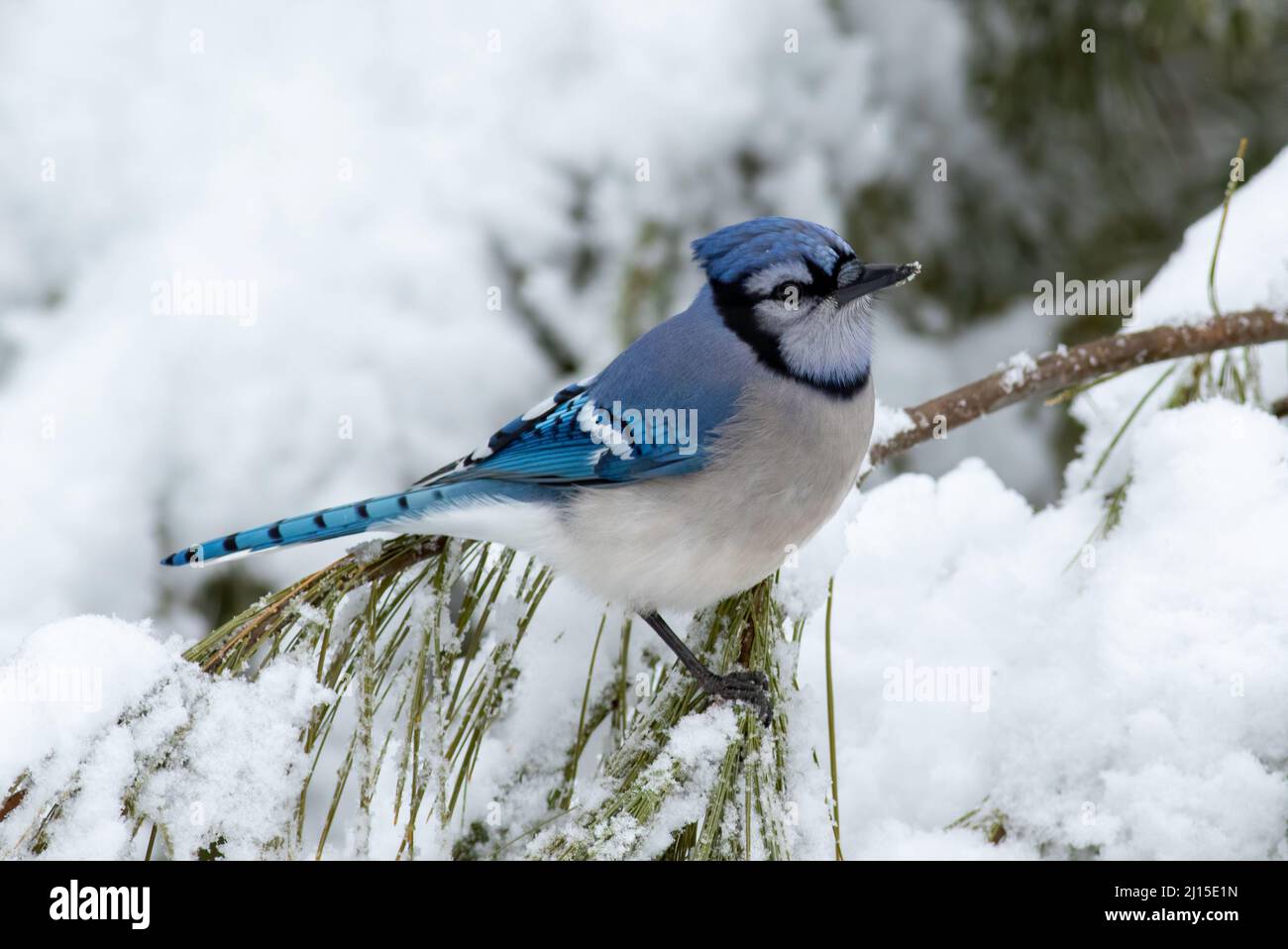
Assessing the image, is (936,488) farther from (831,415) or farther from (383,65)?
(383,65)

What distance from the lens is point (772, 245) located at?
5.24 ft

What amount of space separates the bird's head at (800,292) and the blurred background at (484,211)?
557 mm

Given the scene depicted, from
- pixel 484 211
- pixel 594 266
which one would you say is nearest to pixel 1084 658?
pixel 594 266

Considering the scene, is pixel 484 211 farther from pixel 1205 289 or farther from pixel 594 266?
pixel 1205 289

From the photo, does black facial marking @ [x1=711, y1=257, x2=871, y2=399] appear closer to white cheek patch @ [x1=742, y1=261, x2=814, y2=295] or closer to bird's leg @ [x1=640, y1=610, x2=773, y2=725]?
white cheek patch @ [x1=742, y1=261, x2=814, y2=295]

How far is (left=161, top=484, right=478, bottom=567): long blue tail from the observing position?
1.45 m

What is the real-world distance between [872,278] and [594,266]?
77cm

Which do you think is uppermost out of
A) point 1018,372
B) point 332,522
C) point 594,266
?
point 594,266

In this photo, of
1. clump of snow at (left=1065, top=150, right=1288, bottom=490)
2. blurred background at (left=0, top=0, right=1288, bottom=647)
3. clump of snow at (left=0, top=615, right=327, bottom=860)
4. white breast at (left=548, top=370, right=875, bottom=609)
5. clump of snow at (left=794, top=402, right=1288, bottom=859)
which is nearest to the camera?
clump of snow at (left=0, top=615, right=327, bottom=860)

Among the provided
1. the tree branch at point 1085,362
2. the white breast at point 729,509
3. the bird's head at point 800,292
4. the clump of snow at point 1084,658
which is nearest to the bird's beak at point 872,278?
the bird's head at point 800,292

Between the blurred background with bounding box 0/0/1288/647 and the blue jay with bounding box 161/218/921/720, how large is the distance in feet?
1.69

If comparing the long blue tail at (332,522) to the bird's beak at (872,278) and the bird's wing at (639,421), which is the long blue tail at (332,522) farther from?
the bird's beak at (872,278)

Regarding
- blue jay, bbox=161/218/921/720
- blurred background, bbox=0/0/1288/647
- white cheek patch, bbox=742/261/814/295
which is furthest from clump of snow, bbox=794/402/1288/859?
blurred background, bbox=0/0/1288/647

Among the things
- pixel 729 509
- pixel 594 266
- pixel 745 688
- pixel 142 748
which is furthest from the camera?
pixel 594 266
